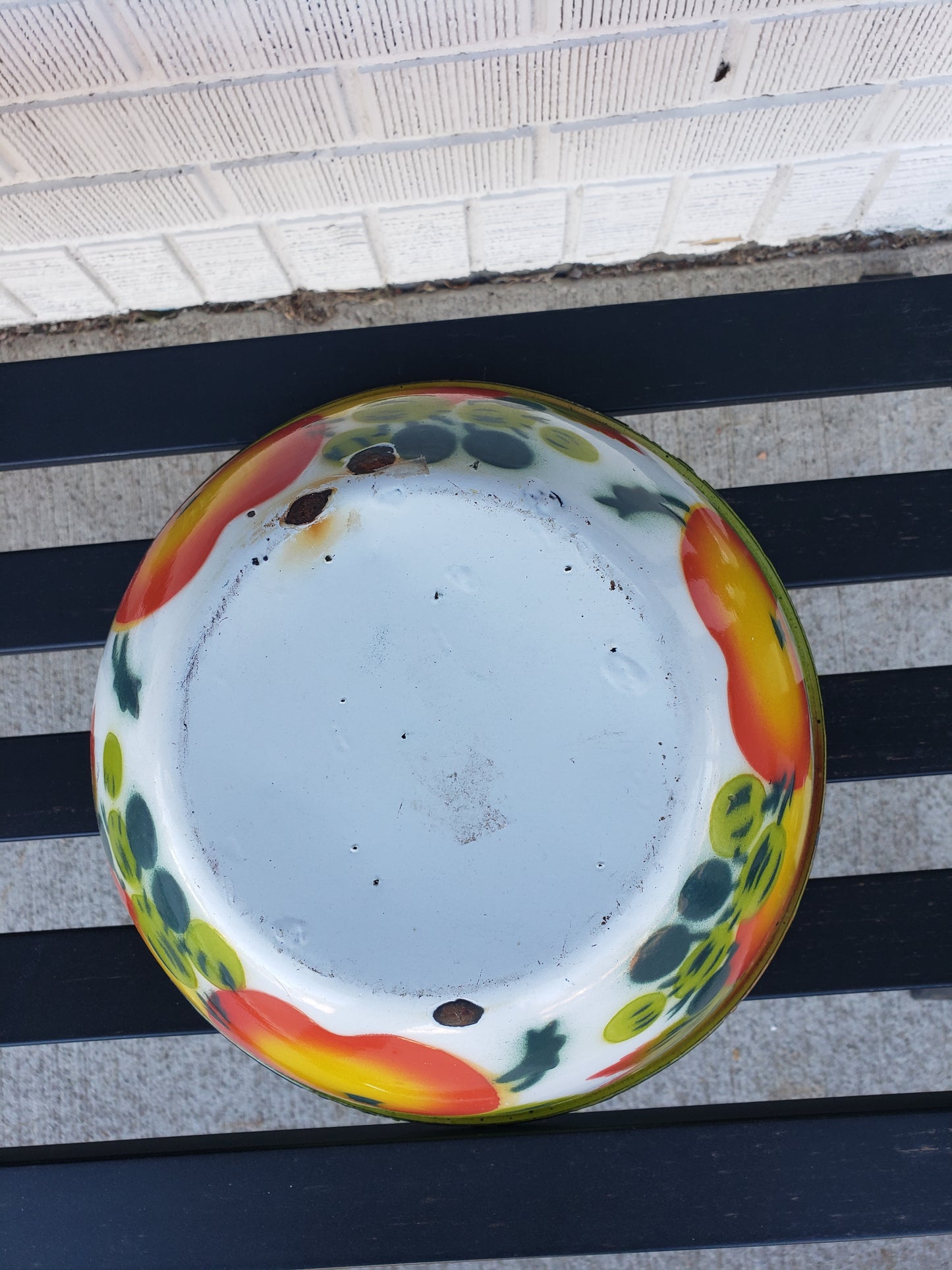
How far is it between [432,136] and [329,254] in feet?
0.77

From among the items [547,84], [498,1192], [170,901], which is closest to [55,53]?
[547,84]

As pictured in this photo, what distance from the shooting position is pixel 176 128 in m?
0.69

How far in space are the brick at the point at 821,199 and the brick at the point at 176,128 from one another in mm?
441

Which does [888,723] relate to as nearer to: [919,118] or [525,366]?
[525,366]

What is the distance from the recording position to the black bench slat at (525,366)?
696mm

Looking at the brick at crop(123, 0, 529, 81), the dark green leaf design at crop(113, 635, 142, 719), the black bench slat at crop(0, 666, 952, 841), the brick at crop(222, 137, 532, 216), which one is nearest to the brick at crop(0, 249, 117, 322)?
the brick at crop(222, 137, 532, 216)

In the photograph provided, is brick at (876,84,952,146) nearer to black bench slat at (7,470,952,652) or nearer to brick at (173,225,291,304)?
black bench slat at (7,470,952,652)

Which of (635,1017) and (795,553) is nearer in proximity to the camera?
(635,1017)

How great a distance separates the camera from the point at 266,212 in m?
0.85

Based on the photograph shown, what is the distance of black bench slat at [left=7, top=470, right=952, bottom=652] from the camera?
2.30ft

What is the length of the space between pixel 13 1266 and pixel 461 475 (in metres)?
0.70

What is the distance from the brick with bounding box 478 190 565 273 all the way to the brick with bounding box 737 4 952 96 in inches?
8.9

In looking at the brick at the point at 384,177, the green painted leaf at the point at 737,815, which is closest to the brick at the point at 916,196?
the brick at the point at 384,177

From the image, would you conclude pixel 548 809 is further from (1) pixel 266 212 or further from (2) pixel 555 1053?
(1) pixel 266 212
